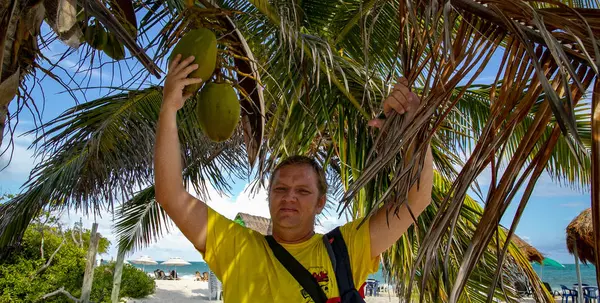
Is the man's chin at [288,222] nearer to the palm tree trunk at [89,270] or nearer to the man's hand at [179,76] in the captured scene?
the man's hand at [179,76]

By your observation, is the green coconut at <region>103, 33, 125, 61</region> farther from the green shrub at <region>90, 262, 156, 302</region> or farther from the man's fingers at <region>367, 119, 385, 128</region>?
the green shrub at <region>90, 262, 156, 302</region>

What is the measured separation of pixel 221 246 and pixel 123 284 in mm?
13364

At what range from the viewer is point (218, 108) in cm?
136

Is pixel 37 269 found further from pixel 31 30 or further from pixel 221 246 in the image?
pixel 31 30

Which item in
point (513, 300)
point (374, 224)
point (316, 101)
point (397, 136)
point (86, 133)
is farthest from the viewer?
point (86, 133)

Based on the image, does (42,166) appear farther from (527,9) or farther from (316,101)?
(527,9)

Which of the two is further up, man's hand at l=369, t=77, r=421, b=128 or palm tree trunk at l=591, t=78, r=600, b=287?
man's hand at l=369, t=77, r=421, b=128

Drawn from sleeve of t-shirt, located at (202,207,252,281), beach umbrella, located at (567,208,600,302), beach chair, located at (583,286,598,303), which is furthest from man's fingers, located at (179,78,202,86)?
beach chair, located at (583,286,598,303)

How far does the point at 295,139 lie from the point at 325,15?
1.25 meters

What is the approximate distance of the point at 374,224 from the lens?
1795mm

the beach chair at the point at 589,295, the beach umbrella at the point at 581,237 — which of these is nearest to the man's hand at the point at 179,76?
the beach umbrella at the point at 581,237

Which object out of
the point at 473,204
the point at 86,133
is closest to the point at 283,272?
the point at 473,204

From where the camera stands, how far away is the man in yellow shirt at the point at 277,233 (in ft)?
5.45

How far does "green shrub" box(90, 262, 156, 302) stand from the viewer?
11.7 meters
